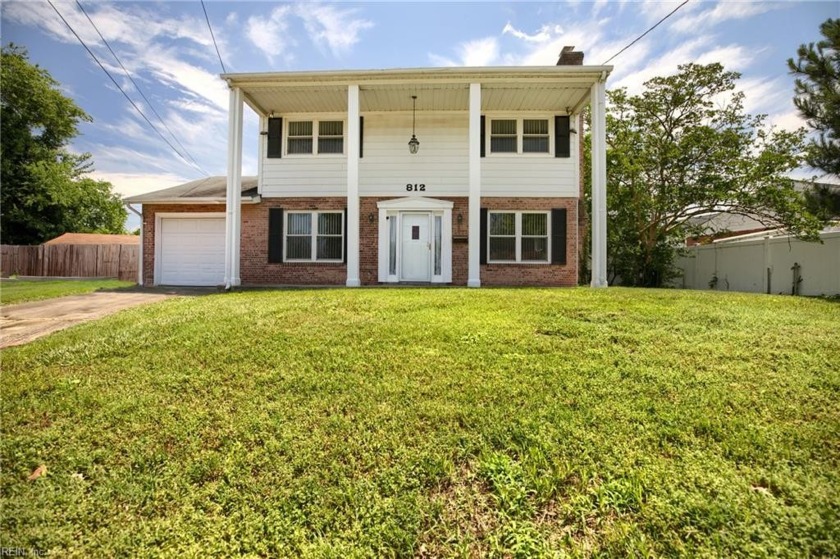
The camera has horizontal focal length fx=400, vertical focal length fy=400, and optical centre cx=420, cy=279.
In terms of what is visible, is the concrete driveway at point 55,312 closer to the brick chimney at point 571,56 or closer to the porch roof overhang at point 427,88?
the porch roof overhang at point 427,88

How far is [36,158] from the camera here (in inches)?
1025

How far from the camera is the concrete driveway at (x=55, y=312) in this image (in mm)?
5176

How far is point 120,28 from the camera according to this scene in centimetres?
1055

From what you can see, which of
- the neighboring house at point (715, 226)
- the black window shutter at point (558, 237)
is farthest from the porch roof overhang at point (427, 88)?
the neighboring house at point (715, 226)

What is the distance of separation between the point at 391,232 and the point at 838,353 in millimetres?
9013

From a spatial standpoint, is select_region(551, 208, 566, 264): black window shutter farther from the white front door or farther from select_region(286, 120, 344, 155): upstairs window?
select_region(286, 120, 344, 155): upstairs window

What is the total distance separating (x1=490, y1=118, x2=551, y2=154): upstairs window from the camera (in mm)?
11281

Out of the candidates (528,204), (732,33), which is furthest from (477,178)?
(732,33)

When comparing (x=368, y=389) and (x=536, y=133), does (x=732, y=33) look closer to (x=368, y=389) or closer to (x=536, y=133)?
(x=536, y=133)

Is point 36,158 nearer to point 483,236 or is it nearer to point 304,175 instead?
point 304,175

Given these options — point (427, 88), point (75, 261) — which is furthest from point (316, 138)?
point (75, 261)

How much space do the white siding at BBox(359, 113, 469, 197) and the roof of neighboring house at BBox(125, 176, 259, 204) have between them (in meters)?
3.46

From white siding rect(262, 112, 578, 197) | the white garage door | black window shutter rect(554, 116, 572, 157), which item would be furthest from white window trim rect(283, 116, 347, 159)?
black window shutter rect(554, 116, 572, 157)

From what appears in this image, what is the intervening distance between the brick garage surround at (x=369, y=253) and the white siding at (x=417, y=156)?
1.39ft
